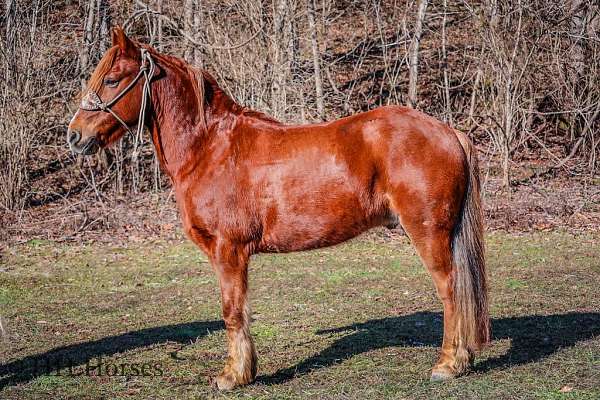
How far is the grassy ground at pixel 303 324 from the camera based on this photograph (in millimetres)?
4859

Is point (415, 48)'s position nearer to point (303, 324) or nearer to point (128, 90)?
point (303, 324)

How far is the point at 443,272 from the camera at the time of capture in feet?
15.8

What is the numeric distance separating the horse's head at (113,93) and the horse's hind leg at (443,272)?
6.87 ft

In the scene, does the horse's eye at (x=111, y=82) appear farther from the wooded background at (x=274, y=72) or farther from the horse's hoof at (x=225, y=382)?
the wooded background at (x=274, y=72)

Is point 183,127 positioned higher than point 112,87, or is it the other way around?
point 112,87

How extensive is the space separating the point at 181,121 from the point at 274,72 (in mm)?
8001

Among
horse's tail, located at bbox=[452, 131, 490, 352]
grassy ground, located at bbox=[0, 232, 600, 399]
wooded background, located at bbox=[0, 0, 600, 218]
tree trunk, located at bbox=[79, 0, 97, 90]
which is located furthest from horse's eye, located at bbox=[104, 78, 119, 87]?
tree trunk, located at bbox=[79, 0, 97, 90]

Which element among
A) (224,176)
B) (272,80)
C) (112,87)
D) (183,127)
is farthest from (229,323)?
(272,80)

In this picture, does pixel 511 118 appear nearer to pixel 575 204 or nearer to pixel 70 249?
pixel 575 204

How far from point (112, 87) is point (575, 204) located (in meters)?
10.1

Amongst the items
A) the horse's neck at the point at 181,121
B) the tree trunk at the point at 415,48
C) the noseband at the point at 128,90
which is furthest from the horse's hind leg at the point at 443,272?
the tree trunk at the point at 415,48

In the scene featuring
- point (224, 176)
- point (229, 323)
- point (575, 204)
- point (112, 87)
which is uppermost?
point (112, 87)

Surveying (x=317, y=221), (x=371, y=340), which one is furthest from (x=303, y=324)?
(x=317, y=221)

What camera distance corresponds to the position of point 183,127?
16.7 feet
